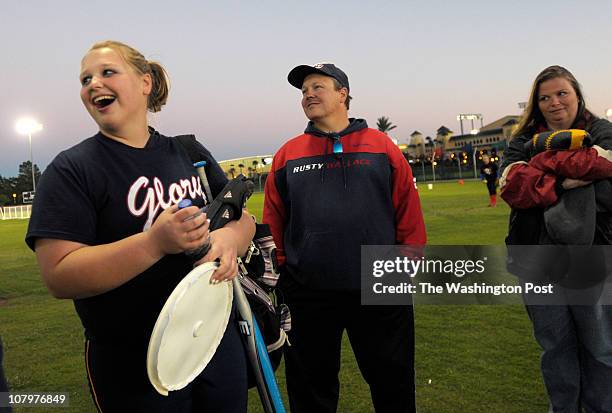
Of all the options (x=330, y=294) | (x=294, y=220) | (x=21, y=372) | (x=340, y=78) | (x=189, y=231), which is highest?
(x=340, y=78)

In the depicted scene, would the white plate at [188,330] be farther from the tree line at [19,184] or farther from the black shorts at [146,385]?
the tree line at [19,184]

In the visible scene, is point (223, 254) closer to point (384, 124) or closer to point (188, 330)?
point (188, 330)

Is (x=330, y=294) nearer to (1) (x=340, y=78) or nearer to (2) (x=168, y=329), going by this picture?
(1) (x=340, y=78)

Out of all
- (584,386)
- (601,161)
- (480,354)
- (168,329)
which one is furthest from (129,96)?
(480,354)

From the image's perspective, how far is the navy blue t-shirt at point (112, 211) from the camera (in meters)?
1.37

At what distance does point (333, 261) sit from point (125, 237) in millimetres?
1449

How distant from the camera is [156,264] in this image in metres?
1.51

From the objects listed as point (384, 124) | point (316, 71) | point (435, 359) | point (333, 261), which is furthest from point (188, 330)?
point (384, 124)

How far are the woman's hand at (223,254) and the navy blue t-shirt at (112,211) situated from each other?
13 centimetres

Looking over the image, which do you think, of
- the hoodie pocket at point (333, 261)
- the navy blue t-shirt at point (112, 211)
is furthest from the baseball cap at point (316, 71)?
the navy blue t-shirt at point (112, 211)

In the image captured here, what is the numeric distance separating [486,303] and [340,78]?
13.4ft

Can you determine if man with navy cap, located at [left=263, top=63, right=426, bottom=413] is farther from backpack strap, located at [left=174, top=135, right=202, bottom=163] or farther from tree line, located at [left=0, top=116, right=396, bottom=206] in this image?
tree line, located at [left=0, top=116, right=396, bottom=206]

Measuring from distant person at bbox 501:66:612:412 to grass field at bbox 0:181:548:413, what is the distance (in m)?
0.65

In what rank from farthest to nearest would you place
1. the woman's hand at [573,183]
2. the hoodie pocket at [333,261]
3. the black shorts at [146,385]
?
the hoodie pocket at [333,261], the woman's hand at [573,183], the black shorts at [146,385]
